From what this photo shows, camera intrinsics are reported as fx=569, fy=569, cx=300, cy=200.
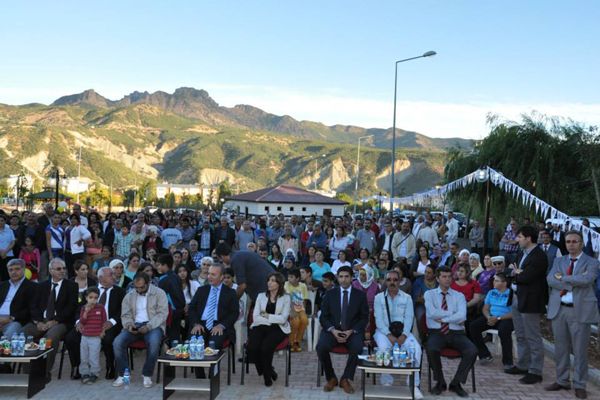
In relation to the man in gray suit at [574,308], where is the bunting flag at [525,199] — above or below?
above

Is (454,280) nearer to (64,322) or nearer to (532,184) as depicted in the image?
(64,322)

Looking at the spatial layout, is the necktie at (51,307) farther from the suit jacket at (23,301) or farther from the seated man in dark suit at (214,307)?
the seated man in dark suit at (214,307)

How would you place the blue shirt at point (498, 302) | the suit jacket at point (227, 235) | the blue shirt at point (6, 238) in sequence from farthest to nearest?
the suit jacket at point (227, 235)
the blue shirt at point (6, 238)
the blue shirt at point (498, 302)

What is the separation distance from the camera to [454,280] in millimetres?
8922

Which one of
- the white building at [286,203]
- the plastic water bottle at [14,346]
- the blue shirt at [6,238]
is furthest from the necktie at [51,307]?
the white building at [286,203]

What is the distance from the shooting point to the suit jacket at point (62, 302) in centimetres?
731

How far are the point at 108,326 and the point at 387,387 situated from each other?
3.48 meters

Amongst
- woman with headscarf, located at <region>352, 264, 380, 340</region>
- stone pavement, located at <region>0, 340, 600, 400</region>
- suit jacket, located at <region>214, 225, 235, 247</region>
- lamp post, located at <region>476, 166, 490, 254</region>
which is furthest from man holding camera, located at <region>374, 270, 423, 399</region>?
lamp post, located at <region>476, 166, 490, 254</region>

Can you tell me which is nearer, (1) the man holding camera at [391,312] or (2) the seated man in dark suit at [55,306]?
(1) the man holding camera at [391,312]

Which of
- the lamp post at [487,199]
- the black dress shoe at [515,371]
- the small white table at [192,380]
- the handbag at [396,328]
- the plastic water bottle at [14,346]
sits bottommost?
the black dress shoe at [515,371]

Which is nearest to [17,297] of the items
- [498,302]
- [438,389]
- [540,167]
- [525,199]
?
[438,389]

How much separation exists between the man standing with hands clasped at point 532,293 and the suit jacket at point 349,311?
200cm

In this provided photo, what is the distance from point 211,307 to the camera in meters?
7.41

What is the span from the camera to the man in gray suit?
6.56 meters
